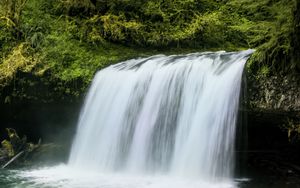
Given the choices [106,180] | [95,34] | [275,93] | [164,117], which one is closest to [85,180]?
[106,180]

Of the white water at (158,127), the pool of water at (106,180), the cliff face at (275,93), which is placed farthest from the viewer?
the white water at (158,127)

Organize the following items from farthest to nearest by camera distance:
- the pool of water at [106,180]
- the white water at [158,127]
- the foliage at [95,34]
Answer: the foliage at [95,34], the white water at [158,127], the pool of water at [106,180]

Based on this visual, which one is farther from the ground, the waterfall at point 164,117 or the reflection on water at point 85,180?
the waterfall at point 164,117

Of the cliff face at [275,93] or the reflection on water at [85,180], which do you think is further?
the reflection on water at [85,180]

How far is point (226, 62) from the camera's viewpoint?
28.1 feet

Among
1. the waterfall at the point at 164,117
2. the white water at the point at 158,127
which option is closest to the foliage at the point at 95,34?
the waterfall at the point at 164,117

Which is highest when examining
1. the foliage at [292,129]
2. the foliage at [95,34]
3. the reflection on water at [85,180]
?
the foliage at [95,34]

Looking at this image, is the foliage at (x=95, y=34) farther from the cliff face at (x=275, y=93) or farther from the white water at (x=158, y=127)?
the cliff face at (x=275, y=93)

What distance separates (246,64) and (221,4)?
22.3 feet

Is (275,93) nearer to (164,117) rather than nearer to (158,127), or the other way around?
(164,117)

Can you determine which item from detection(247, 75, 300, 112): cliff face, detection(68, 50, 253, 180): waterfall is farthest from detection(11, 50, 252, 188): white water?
detection(247, 75, 300, 112): cliff face

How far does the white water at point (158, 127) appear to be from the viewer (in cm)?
795

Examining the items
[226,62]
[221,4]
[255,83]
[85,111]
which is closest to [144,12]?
[221,4]

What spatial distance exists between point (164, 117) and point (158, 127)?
0.22 m
